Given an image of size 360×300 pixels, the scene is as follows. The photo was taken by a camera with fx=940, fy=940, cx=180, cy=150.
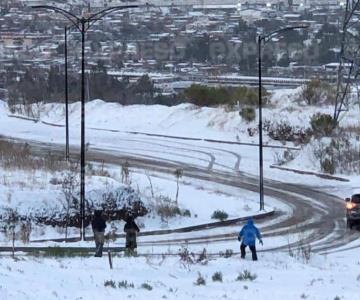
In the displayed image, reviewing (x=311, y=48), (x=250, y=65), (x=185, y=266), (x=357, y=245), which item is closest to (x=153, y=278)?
(x=185, y=266)

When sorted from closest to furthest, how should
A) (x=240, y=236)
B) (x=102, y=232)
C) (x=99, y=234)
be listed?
(x=240, y=236)
(x=99, y=234)
(x=102, y=232)

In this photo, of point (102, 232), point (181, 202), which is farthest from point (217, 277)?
point (181, 202)

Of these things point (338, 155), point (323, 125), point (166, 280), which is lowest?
point (338, 155)

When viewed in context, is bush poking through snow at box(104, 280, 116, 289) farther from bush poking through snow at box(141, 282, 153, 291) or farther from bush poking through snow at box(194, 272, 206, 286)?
bush poking through snow at box(194, 272, 206, 286)

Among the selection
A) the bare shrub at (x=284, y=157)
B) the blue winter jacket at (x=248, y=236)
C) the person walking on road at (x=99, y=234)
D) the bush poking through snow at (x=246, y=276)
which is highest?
the bush poking through snow at (x=246, y=276)

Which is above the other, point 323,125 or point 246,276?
point 246,276

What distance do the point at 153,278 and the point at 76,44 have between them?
116304 millimetres

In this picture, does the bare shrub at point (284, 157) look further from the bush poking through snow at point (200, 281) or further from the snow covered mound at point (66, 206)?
the bush poking through snow at point (200, 281)

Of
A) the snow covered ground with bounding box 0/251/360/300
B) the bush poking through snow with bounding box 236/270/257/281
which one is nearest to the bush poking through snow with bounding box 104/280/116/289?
the snow covered ground with bounding box 0/251/360/300

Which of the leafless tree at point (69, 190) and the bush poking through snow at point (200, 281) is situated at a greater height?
the bush poking through snow at point (200, 281)

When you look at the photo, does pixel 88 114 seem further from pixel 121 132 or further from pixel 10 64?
pixel 10 64

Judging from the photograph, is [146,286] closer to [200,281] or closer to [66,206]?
[200,281]

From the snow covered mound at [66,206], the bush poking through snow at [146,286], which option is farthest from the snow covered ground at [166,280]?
the snow covered mound at [66,206]

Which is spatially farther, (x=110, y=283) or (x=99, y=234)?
(x=99, y=234)
